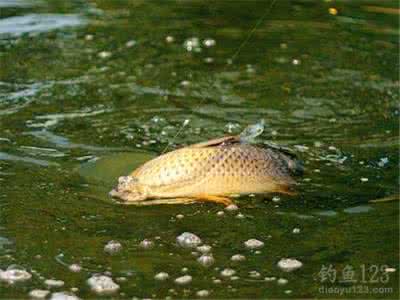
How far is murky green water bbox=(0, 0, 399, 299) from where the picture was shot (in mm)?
4801

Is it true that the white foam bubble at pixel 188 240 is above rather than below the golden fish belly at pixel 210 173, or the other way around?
below

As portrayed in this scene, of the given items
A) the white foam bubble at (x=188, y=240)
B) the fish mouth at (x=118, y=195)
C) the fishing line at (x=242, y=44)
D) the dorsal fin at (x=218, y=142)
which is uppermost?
the fishing line at (x=242, y=44)

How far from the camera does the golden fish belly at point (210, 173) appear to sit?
18.6ft

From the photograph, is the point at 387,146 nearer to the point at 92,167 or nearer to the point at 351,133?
the point at 351,133

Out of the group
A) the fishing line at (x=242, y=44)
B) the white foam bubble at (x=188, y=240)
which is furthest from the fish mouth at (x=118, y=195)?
the fishing line at (x=242, y=44)

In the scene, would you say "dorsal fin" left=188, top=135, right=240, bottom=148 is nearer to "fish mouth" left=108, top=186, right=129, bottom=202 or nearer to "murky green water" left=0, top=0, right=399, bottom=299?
"murky green water" left=0, top=0, right=399, bottom=299

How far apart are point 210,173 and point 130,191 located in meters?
0.48

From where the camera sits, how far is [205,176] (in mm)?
5688

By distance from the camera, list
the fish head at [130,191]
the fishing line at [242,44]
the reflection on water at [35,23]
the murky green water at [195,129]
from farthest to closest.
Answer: the reflection on water at [35,23] < the fishing line at [242,44] < the fish head at [130,191] < the murky green water at [195,129]

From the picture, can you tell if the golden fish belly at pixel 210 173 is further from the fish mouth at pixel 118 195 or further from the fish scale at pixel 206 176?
the fish mouth at pixel 118 195

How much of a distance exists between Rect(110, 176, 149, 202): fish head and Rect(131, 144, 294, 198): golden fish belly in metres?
0.03

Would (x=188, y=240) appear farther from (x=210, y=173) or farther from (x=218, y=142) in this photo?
(x=218, y=142)

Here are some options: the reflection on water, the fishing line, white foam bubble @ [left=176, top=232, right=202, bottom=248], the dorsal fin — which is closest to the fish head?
the dorsal fin

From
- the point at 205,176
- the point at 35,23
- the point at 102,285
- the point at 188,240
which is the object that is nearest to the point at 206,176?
the point at 205,176
